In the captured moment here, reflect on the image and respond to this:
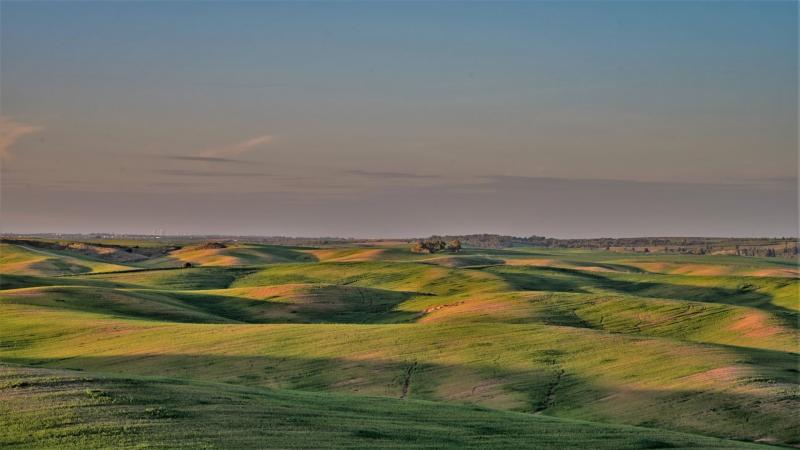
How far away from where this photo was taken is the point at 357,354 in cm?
4694

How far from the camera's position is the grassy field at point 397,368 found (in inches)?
969

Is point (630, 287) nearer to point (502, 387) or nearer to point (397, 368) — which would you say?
point (397, 368)

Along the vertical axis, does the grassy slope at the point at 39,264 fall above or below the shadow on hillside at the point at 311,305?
above

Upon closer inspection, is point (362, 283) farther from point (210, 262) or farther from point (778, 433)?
point (778, 433)

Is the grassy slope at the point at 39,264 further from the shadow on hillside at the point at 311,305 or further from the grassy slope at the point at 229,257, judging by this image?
the shadow on hillside at the point at 311,305

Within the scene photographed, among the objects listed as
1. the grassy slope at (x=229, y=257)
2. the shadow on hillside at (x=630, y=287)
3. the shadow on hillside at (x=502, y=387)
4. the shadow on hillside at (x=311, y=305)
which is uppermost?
the grassy slope at (x=229, y=257)

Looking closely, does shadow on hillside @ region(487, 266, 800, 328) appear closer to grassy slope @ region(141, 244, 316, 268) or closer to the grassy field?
the grassy field

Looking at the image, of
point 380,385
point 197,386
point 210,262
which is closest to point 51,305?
point 380,385

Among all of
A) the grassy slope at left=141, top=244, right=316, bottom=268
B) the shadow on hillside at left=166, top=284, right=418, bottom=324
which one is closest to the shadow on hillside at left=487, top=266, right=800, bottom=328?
the shadow on hillside at left=166, top=284, right=418, bottom=324

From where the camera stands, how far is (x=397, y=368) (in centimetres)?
4406

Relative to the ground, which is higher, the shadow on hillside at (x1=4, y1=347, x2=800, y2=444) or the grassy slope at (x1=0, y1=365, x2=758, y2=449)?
the grassy slope at (x1=0, y1=365, x2=758, y2=449)

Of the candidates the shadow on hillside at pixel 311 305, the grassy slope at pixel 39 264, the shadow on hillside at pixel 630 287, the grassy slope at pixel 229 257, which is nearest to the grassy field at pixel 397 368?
the shadow on hillside at pixel 311 305

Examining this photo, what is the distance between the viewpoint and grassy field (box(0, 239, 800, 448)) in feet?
80.7

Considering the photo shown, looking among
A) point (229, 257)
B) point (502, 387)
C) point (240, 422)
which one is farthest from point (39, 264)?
point (240, 422)
